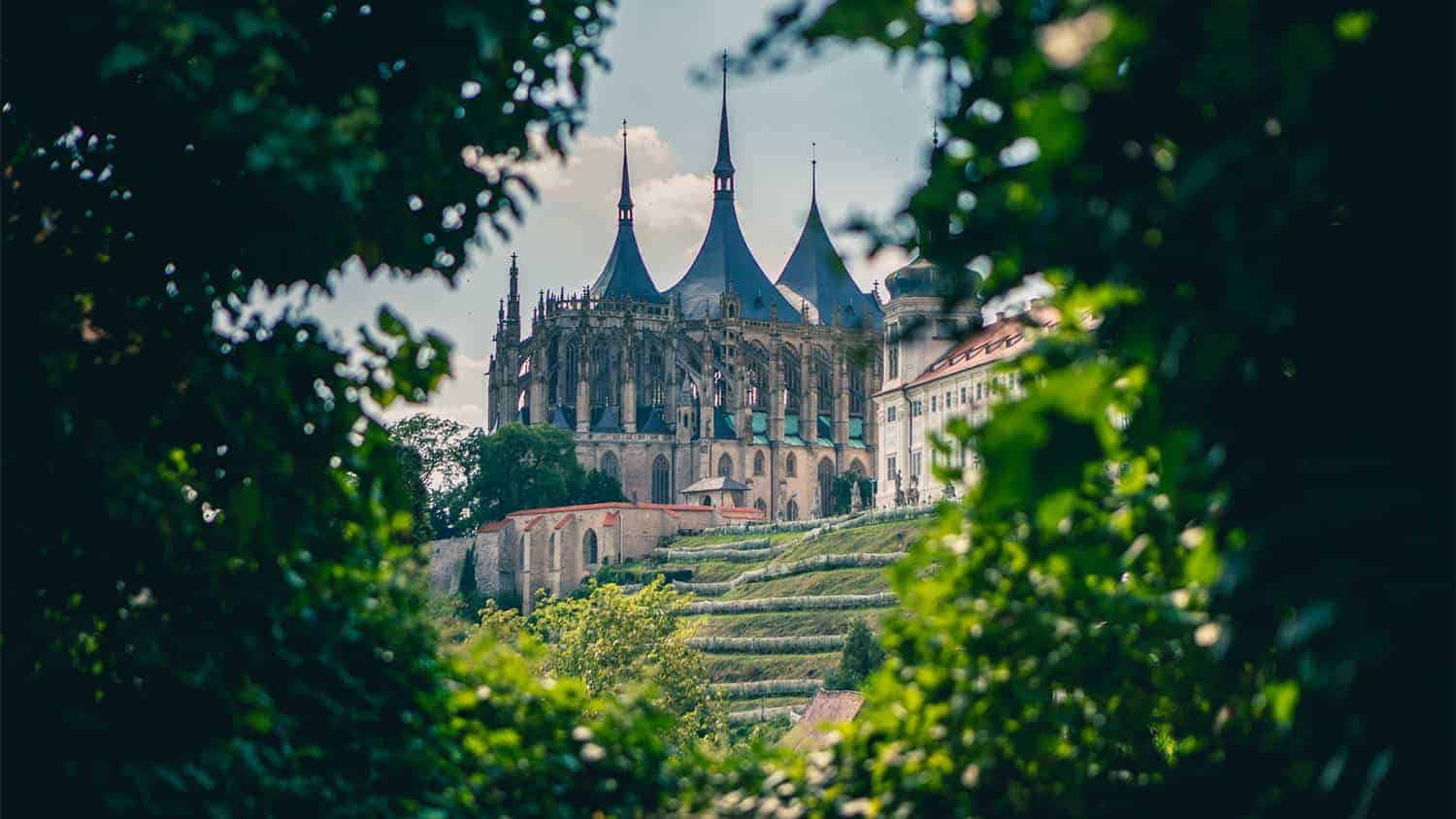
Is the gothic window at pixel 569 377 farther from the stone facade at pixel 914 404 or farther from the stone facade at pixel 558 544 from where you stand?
the stone facade at pixel 914 404

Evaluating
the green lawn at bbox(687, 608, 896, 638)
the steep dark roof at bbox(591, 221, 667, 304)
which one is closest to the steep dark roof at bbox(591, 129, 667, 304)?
the steep dark roof at bbox(591, 221, 667, 304)

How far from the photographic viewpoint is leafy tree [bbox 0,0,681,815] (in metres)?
5.70

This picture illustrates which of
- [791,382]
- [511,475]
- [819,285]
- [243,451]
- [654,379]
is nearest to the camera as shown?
[243,451]

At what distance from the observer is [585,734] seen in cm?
610

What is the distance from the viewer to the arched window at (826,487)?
113500mm

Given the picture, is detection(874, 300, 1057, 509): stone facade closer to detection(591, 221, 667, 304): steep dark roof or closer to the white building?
the white building

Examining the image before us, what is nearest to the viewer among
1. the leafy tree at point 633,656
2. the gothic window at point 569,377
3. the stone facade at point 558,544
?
the leafy tree at point 633,656

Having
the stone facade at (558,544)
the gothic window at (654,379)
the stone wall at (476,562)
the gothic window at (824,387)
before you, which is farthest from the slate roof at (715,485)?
the stone wall at (476,562)

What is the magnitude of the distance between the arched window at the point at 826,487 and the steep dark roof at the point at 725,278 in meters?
12.4

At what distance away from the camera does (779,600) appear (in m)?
76.4

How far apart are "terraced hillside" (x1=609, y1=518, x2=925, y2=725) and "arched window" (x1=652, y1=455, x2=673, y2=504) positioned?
15.9m

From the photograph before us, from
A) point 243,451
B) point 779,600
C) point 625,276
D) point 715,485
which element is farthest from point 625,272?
point 243,451

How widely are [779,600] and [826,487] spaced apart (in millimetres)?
37969

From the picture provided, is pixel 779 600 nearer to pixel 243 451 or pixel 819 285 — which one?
pixel 819 285
